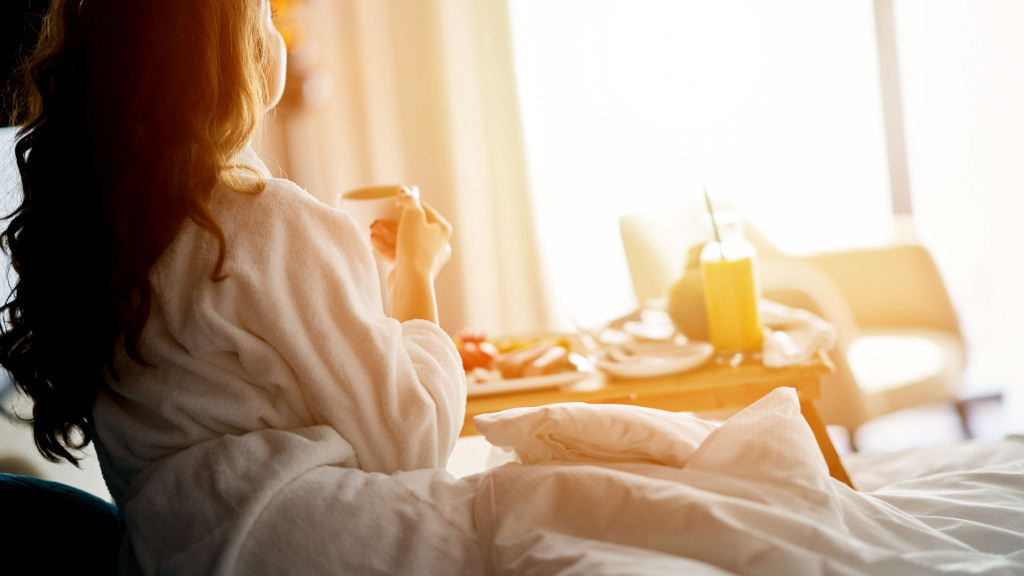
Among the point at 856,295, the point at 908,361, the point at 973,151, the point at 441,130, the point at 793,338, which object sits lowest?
the point at 908,361

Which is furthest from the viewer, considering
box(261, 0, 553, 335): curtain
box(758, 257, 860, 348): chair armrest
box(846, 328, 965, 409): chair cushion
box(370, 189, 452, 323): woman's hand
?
box(261, 0, 553, 335): curtain

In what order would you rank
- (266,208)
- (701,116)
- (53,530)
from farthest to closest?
(701,116)
(53,530)
(266,208)

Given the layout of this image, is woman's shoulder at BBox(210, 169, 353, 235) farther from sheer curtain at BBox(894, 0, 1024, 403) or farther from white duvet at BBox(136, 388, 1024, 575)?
sheer curtain at BBox(894, 0, 1024, 403)

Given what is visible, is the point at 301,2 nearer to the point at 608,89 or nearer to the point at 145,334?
the point at 608,89

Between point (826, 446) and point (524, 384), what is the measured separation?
1.68 feet

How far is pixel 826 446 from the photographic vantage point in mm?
1366

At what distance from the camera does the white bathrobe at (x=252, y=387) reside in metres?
0.89

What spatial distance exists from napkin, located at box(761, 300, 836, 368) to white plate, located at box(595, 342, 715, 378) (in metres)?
0.10

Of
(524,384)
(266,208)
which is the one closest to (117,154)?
(266,208)

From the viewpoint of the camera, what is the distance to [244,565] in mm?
861

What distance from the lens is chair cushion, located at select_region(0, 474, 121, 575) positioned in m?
0.99

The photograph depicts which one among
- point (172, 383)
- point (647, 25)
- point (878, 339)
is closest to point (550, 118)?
point (647, 25)

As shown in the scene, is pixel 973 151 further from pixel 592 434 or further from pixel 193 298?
pixel 193 298

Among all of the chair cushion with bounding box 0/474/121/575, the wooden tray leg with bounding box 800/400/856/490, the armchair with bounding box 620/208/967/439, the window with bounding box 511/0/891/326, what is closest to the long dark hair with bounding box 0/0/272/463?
the chair cushion with bounding box 0/474/121/575
